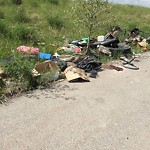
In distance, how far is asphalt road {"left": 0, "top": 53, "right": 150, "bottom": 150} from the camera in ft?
11.6

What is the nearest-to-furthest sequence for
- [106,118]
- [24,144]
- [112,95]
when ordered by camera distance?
[24,144]
[106,118]
[112,95]

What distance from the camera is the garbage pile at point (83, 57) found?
17.6 feet

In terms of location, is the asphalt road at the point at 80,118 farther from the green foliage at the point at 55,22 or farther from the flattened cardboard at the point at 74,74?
the green foliage at the point at 55,22

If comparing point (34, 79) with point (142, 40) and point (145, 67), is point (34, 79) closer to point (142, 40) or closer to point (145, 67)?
point (145, 67)

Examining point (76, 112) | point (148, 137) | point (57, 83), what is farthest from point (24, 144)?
point (57, 83)

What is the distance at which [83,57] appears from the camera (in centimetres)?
631

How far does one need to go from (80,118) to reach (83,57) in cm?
241

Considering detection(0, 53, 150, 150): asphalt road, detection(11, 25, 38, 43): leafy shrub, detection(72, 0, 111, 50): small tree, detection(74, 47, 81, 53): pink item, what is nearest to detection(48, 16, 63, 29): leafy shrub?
detection(11, 25, 38, 43): leafy shrub

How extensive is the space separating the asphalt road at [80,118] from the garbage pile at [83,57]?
345 mm

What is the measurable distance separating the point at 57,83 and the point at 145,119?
167cm

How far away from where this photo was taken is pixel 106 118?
416 centimetres

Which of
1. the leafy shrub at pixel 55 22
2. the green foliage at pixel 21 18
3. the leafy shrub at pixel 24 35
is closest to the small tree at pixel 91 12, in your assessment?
the leafy shrub at pixel 24 35

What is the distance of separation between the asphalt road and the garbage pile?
1.13 feet

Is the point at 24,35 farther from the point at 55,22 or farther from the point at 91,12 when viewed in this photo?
the point at 55,22
